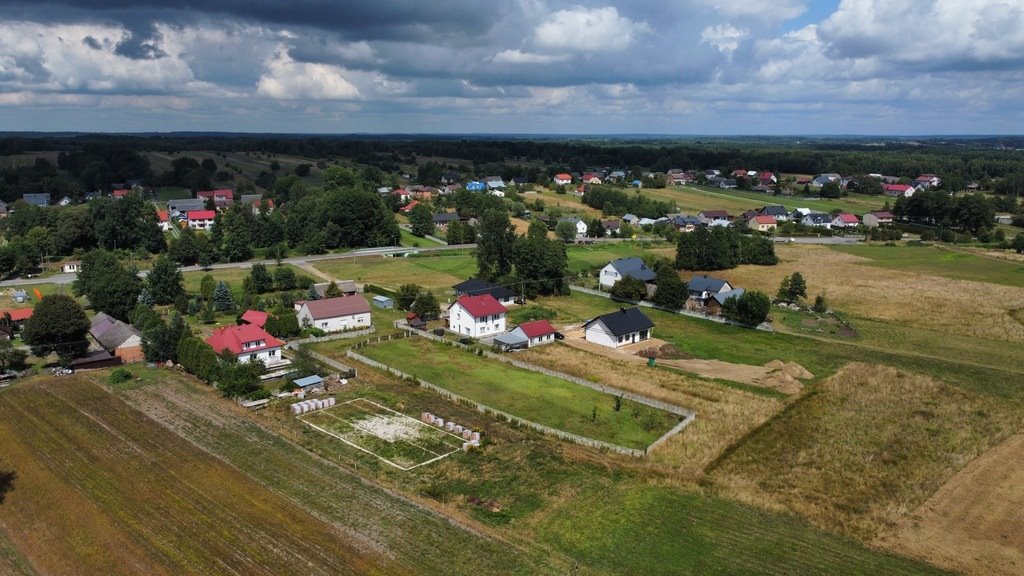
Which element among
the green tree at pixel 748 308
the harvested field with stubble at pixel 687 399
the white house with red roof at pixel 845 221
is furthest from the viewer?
the white house with red roof at pixel 845 221

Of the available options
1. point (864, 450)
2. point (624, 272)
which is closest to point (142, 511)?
point (864, 450)

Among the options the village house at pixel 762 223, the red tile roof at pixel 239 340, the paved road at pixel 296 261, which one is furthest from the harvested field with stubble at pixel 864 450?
the village house at pixel 762 223

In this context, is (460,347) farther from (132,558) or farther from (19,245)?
Result: (19,245)

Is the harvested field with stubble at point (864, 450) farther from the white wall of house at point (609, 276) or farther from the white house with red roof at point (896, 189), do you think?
the white house with red roof at point (896, 189)

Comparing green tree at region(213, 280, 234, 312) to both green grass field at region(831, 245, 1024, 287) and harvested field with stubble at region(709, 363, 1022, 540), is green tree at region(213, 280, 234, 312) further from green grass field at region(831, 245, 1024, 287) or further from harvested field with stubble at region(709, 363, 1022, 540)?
green grass field at region(831, 245, 1024, 287)

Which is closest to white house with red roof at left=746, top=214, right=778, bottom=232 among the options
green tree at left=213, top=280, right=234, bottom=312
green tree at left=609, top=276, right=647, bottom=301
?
green tree at left=609, top=276, right=647, bottom=301

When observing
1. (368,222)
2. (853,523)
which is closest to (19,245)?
(368,222)
